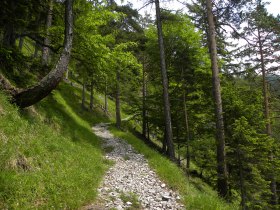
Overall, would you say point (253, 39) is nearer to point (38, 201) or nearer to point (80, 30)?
point (80, 30)

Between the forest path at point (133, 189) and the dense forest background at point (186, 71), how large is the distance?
3279mm

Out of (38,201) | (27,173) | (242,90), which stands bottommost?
(38,201)

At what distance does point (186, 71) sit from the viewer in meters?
16.8

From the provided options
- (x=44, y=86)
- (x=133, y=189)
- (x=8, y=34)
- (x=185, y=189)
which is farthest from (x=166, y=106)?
(x=8, y=34)

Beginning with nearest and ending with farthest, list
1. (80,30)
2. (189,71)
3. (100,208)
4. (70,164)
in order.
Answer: (100,208)
(70,164)
(80,30)
(189,71)

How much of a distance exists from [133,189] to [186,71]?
10516 mm

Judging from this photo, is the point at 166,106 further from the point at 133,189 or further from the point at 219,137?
the point at 133,189

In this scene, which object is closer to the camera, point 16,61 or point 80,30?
point 16,61

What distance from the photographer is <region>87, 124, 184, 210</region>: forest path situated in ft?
23.5

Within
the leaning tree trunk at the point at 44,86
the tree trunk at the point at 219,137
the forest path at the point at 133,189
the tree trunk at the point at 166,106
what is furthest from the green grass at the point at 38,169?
the tree trunk at the point at 219,137

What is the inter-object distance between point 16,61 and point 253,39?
53.6 ft

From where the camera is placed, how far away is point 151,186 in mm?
8836

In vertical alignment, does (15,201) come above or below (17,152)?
below

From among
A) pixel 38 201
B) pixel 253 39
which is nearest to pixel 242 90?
pixel 253 39
